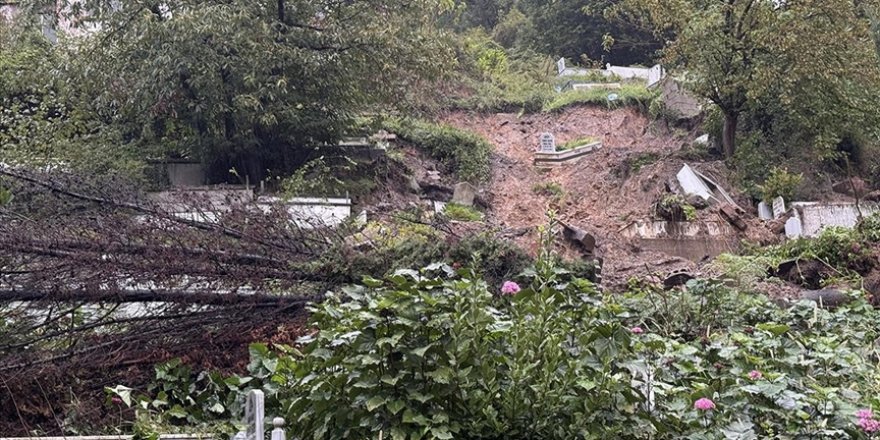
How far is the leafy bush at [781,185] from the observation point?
11930mm

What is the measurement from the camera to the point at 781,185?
11.9 meters

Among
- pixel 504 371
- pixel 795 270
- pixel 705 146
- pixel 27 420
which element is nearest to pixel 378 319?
pixel 504 371

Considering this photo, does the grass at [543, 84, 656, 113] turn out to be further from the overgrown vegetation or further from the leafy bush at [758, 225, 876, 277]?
the overgrown vegetation

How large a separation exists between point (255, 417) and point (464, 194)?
34.3 ft

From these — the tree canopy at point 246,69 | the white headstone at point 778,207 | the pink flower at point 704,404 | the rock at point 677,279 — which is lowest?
the rock at point 677,279

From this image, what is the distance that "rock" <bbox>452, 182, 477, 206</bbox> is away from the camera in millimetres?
12742

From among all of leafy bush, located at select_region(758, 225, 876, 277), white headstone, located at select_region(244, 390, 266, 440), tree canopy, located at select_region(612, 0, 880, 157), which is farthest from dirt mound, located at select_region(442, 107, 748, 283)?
white headstone, located at select_region(244, 390, 266, 440)

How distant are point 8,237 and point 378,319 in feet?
7.01

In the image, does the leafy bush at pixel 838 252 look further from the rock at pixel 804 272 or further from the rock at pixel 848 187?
the rock at pixel 848 187

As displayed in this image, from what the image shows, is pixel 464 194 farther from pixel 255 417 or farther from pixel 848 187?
pixel 255 417

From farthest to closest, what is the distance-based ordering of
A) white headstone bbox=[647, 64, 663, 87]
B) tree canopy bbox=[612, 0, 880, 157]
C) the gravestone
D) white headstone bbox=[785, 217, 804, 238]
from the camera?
white headstone bbox=[647, 64, 663, 87], the gravestone, tree canopy bbox=[612, 0, 880, 157], white headstone bbox=[785, 217, 804, 238]

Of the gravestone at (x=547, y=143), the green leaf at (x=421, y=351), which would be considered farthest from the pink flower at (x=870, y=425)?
the gravestone at (x=547, y=143)

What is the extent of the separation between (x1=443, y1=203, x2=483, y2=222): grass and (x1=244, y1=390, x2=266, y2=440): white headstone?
325 inches

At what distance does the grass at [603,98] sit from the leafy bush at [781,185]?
22.7 ft
